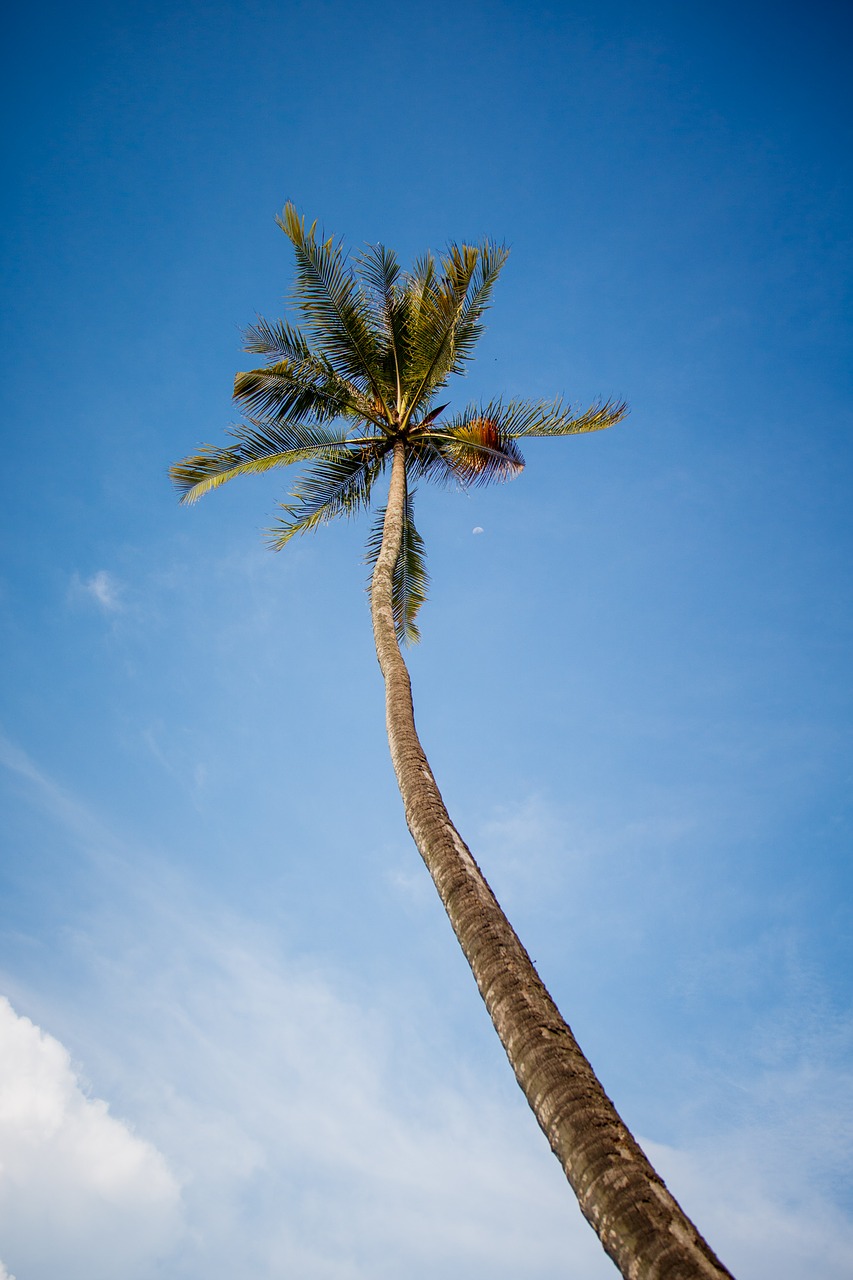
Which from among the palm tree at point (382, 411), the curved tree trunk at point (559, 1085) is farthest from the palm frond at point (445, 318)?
the curved tree trunk at point (559, 1085)

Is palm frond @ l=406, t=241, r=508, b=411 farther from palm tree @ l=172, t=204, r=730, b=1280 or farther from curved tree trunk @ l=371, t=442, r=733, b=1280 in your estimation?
curved tree trunk @ l=371, t=442, r=733, b=1280

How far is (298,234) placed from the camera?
984 cm

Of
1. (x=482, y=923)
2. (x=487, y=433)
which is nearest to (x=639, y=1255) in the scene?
(x=482, y=923)

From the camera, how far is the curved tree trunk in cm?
219

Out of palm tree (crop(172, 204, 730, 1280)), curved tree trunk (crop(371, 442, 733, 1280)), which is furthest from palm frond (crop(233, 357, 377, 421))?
curved tree trunk (crop(371, 442, 733, 1280))

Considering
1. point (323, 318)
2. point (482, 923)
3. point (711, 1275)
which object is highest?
point (323, 318)

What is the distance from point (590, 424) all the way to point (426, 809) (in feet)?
24.5

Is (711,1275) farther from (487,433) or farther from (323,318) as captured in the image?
(323,318)

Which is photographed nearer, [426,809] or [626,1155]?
[626,1155]

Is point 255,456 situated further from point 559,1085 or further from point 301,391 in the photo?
point 559,1085

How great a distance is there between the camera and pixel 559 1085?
2850mm

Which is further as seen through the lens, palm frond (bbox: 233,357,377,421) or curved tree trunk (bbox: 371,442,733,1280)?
palm frond (bbox: 233,357,377,421)

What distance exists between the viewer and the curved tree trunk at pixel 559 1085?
219 cm

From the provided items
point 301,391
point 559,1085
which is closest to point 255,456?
point 301,391
